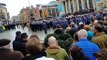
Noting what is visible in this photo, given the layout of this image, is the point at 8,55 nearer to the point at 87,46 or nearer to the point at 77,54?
the point at 77,54

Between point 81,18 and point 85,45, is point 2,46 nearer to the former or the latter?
point 85,45

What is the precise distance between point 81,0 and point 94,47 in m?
91.8

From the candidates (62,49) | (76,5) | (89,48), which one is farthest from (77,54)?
(76,5)

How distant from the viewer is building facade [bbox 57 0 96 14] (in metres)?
91.6

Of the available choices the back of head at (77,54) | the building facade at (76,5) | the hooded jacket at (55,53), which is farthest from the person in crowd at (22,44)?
the building facade at (76,5)

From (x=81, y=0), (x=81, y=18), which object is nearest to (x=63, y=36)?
(x=81, y=18)

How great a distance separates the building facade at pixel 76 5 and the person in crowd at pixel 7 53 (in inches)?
3241

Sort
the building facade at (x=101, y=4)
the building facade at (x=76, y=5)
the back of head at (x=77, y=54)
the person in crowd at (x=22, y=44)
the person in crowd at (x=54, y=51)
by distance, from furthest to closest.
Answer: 1. the building facade at (x=76, y=5)
2. the building facade at (x=101, y=4)
3. the person in crowd at (x=22, y=44)
4. the person in crowd at (x=54, y=51)
5. the back of head at (x=77, y=54)

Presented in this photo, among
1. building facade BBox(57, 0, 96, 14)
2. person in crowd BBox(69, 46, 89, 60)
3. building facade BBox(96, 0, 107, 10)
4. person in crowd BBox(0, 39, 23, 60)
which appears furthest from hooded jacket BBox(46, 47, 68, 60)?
building facade BBox(57, 0, 96, 14)

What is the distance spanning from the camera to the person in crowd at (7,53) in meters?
5.95

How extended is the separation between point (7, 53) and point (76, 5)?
9713 cm

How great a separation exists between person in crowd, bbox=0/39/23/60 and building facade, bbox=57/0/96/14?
82.3 m

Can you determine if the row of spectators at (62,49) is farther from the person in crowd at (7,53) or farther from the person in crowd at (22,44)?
the person in crowd at (22,44)

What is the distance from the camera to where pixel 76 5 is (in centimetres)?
10244
